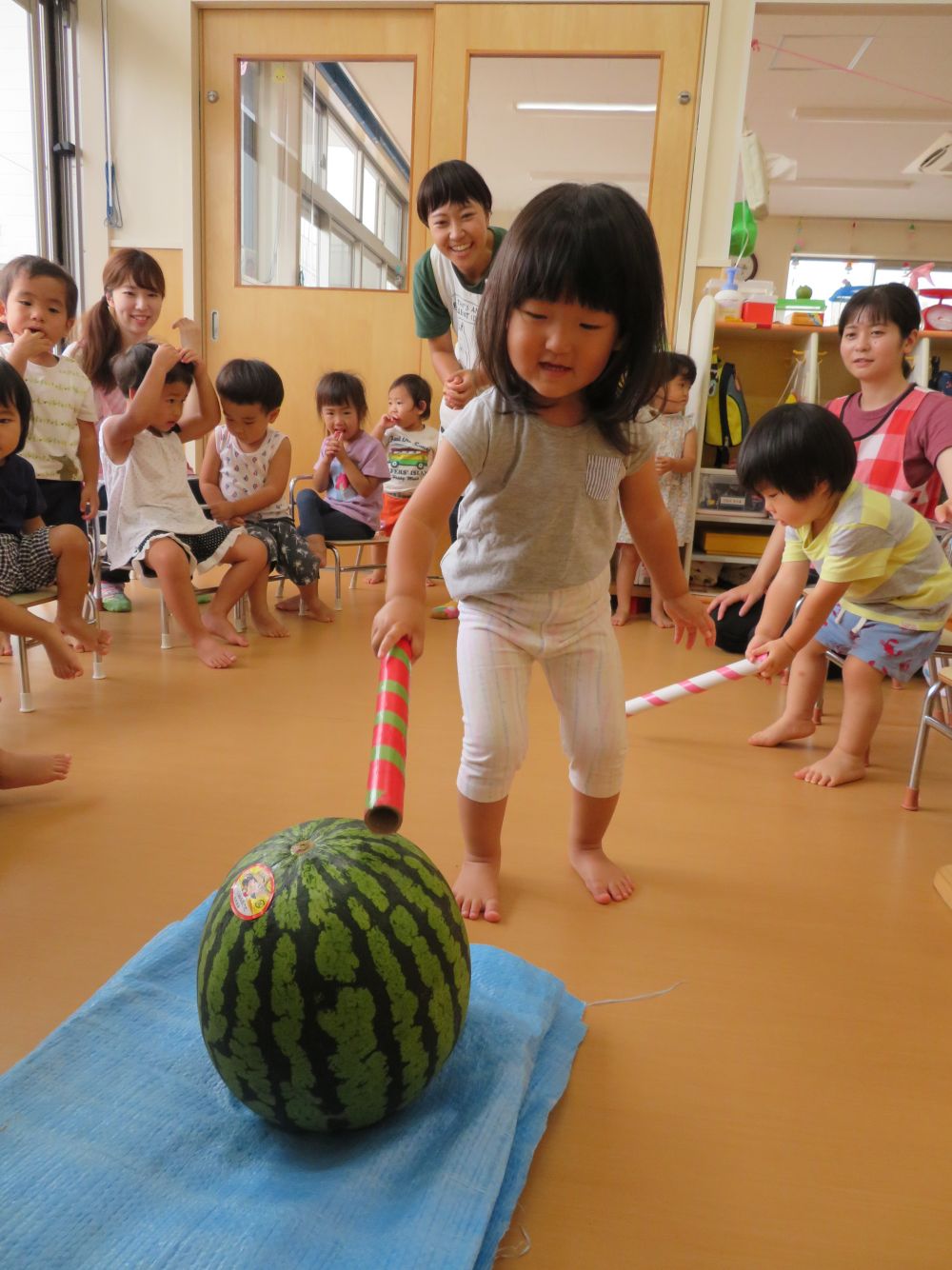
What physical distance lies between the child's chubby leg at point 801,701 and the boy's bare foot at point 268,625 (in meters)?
1.78

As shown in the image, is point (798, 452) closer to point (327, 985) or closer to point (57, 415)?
point (327, 985)

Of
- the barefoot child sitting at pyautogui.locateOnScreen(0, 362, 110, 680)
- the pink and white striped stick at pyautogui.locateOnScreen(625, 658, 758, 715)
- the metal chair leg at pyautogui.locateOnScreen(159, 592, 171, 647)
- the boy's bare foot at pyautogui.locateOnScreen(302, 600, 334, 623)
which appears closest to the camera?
the pink and white striped stick at pyautogui.locateOnScreen(625, 658, 758, 715)

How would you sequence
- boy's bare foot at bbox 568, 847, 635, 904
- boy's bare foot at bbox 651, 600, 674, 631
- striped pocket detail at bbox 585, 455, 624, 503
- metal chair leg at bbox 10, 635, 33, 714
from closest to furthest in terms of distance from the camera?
striped pocket detail at bbox 585, 455, 624, 503 → boy's bare foot at bbox 568, 847, 635, 904 → metal chair leg at bbox 10, 635, 33, 714 → boy's bare foot at bbox 651, 600, 674, 631

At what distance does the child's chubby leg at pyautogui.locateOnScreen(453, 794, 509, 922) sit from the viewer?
1452 millimetres

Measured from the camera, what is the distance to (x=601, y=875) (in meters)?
1.56

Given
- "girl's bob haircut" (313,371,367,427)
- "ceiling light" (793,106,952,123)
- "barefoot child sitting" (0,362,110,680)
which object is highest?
"ceiling light" (793,106,952,123)

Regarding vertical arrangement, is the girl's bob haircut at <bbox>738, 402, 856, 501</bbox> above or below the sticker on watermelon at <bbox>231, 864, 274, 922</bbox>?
above

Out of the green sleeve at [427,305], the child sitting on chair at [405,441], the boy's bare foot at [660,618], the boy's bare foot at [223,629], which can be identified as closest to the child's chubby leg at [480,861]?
the green sleeve at [427,305]

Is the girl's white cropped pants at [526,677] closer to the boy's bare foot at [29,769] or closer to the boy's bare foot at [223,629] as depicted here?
the boy's bare foot at [29,769]

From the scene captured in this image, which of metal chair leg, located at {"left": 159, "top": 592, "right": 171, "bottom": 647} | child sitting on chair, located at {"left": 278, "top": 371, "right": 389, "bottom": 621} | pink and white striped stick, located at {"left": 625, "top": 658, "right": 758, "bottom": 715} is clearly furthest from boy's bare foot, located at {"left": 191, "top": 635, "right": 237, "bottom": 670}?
pink and white striped stick, located at {"left": 625, "top": 658, "right": 758, "bottom": 715}

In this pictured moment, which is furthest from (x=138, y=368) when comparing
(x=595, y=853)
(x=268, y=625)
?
(x=595, y=853)

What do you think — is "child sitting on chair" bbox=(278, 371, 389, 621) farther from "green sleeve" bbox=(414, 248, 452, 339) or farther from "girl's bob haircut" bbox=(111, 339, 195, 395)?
"green sleeve" bbox=(414, 248, 452, 339)

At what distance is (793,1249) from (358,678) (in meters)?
2.08

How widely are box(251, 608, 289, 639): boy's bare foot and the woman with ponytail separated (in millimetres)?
899
